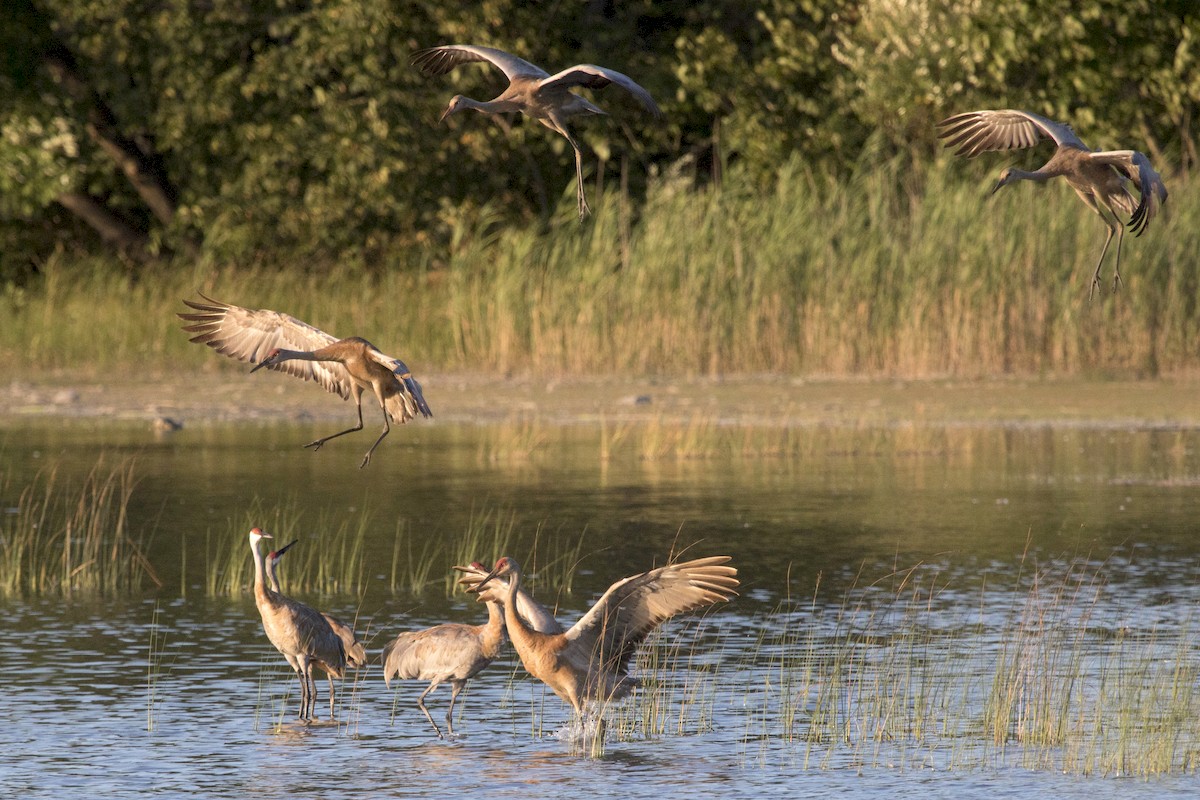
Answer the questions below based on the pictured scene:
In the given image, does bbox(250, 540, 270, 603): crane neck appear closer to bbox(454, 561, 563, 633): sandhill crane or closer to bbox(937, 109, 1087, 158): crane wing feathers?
bbox(454, 561, 563, 633): sandhill crane

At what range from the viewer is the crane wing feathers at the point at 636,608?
803 cm

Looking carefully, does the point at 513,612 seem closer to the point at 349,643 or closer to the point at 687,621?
the point at 349,643

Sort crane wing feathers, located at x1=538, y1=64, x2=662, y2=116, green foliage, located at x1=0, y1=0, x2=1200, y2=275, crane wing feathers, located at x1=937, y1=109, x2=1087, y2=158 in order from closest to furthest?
crane wing feathers, located at x1=538, y1=64, x2=662, y2=116 → crane wing feathers, located at x1=937, y1=109, x2=1087, y2=158 → green foliage, located at x1=0, y1=0, x2=1200, y2=275

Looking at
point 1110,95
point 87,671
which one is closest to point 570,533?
point 87,671

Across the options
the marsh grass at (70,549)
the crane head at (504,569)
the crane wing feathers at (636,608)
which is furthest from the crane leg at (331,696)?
the marsh grass at (70,549)

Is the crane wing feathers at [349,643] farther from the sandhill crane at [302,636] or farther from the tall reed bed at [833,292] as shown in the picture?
the tall reed bed at [833,292]

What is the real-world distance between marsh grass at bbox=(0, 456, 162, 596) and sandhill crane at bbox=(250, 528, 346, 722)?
119 inches

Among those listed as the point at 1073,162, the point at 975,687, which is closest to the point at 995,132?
the point at 1073,162

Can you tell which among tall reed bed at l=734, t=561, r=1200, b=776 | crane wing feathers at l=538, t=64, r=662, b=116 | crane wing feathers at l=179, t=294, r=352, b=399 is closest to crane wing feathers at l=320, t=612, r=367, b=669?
crane wing feathers at l=179, t=294, r=352, b=399

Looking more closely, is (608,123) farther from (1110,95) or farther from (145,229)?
(145,229)

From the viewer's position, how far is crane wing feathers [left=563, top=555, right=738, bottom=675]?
26.3 feet

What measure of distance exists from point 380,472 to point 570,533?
4076 mm

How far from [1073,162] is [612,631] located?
2935 mm

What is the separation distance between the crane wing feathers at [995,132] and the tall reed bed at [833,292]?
10.8 m
